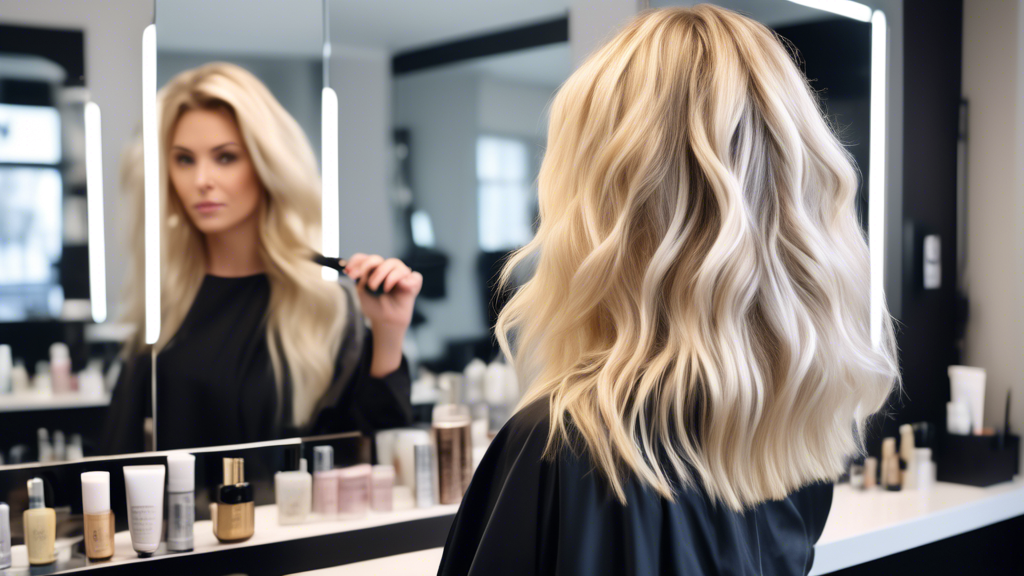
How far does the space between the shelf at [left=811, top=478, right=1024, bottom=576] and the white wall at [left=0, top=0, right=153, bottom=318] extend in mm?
1554

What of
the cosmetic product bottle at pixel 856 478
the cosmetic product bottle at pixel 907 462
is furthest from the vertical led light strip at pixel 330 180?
the cosmetic product bottle at pixel 907 462

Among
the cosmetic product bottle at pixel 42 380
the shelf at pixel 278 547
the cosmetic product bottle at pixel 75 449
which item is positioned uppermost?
the cosmetic product bottle at pixel 42 380

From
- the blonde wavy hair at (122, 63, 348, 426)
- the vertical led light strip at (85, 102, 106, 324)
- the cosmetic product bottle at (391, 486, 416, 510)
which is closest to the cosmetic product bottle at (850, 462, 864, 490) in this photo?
the cosmetic product bottle at (391, 486, 416, 510)

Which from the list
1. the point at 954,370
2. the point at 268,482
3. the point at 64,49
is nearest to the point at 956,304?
the point at 954,370

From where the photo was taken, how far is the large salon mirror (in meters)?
1.38

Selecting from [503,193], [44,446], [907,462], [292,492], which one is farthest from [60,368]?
[907,462]

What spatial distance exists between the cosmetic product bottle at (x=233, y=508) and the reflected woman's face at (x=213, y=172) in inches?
18.9

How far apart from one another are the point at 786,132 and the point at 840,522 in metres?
1.47

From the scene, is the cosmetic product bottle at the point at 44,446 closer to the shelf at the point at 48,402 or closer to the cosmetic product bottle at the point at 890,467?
the shelf at the point at 48,402

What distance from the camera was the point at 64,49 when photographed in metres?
1.42

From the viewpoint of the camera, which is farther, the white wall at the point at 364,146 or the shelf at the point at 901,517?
the shelf at the point at 901,517

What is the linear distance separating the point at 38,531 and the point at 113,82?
2.65 feet

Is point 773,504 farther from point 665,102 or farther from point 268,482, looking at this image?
point 268,482

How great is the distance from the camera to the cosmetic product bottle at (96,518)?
138 centimetres
